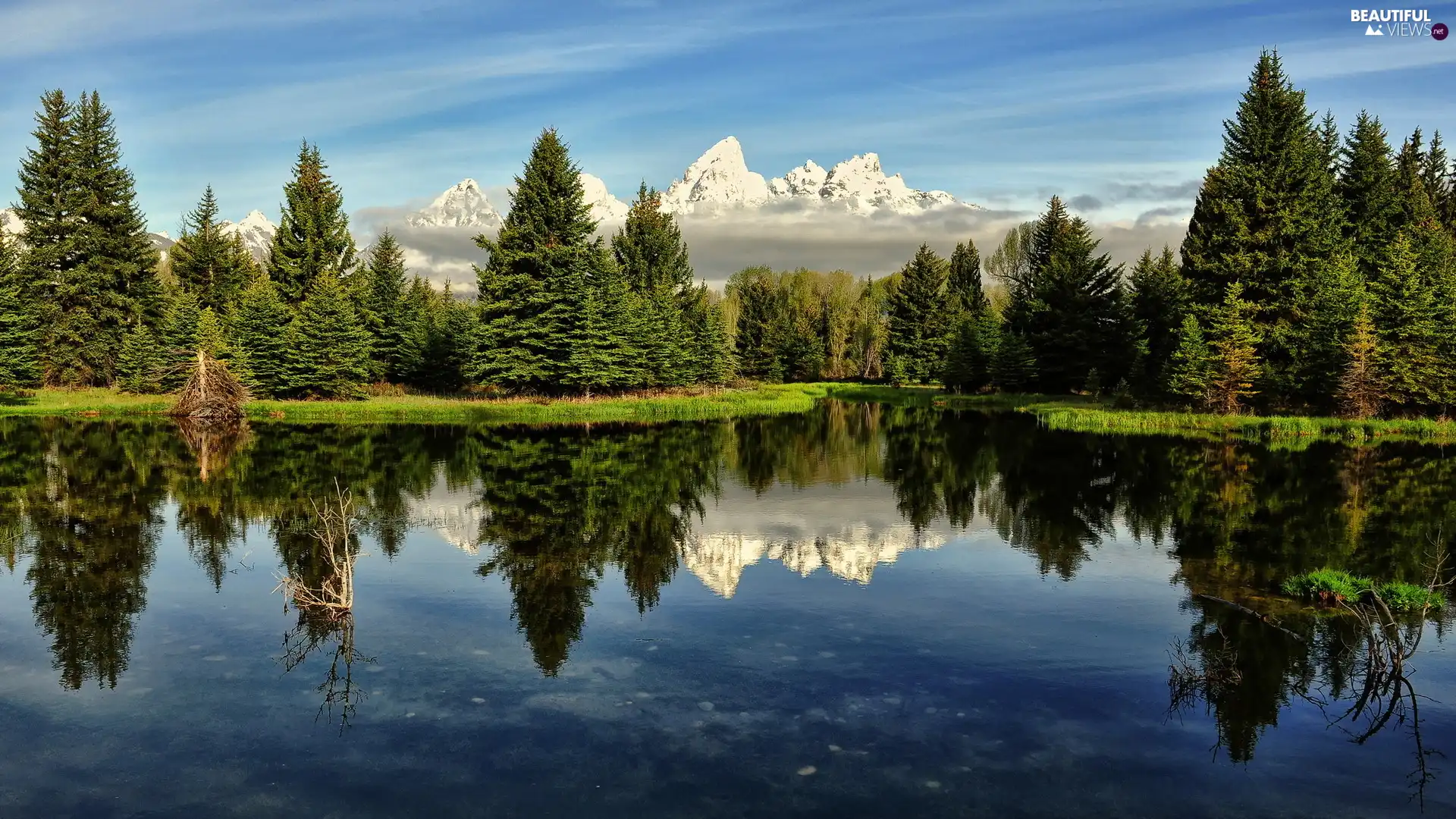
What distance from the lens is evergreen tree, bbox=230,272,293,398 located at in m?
55.7

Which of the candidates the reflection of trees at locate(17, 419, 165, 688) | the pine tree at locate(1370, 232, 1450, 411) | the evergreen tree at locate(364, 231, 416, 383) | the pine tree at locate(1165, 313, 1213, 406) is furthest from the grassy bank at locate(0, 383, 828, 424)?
the pine tree at locate(1370, 232, 1450, 411)

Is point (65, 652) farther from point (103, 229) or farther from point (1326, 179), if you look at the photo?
point (103, 229)

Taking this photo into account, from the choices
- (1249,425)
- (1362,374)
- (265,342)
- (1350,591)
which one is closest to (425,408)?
(265,342)

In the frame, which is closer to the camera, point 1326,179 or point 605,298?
point 1326,179

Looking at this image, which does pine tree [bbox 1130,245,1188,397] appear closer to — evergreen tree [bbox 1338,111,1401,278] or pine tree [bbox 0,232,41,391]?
evergreen tree [bbox 1338,111,1401,278]

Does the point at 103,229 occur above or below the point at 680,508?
above

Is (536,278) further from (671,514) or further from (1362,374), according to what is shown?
(1362,374)

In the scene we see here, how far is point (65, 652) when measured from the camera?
12.6 m

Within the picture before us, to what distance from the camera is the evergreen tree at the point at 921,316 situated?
3371 inches

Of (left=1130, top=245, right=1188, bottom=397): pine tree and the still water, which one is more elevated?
(left=1130, top=245, right=1188, bottom=397): pine tree

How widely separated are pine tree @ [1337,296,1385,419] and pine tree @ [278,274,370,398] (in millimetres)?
52956

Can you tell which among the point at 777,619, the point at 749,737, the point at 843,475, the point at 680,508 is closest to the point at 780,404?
the point at 843,475

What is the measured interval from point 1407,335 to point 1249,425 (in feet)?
28.6

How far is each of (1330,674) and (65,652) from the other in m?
17.0
